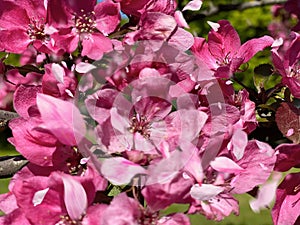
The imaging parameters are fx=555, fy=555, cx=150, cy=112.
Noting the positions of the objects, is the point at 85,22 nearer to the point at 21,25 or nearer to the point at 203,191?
the point at 21,25

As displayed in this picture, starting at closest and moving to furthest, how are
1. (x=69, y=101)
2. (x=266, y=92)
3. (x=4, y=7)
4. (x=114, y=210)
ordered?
(x=114, y=210) < (x=69, y=101) < (x=4, y=7) < (x=266, y=92)

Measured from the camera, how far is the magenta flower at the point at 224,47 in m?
0.90

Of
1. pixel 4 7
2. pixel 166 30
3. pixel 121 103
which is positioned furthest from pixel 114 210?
pixel 4 7

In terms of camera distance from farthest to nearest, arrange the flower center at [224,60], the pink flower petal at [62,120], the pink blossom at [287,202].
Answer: the flower center at [224,60]
the pink blossom at [287,202]
the pink flower petal at [62,120]

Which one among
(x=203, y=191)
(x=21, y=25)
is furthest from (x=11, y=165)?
(x=203, y=191)

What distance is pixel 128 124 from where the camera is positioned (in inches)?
29.3

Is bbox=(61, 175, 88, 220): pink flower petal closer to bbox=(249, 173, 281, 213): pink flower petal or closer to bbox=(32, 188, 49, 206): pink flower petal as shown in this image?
bbox=(32, 188, 49, 206): pink flower petal

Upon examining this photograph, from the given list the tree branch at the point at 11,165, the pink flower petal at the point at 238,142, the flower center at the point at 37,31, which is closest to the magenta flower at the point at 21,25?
the flower center at the point at 37,31

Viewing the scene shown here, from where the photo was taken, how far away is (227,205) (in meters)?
0.74

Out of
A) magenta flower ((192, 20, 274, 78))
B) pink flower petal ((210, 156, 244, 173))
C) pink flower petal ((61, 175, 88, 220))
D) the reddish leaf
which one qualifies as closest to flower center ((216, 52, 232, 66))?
magenta flower ((192, 20, 274, 78))

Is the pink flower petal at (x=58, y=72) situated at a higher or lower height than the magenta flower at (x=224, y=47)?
higher

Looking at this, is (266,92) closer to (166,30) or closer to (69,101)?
(166,30)

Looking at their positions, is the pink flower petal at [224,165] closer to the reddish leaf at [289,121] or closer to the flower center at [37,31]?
the reddish leaf at [289,121]

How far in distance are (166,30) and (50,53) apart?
0.58 feet
